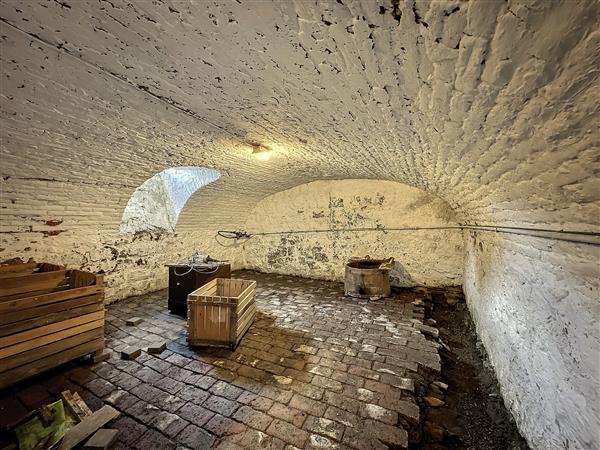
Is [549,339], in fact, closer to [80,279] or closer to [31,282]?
[80,279]

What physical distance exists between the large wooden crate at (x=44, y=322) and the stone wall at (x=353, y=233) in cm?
499

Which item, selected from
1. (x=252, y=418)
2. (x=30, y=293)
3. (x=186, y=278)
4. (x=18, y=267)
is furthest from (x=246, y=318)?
(x=18, y=267)

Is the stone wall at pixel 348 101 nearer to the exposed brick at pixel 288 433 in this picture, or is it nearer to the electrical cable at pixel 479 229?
the electrical cable at pixel 479 229

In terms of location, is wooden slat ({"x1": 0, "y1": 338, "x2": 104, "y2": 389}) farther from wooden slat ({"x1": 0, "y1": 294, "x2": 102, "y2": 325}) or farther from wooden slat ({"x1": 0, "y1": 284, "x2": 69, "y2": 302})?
wooden slat ({"x1": 0, "y1": 284, "x2": 69, "y2": 302})

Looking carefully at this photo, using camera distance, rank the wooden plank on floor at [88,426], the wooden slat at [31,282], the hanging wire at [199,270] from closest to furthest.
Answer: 1. the wooden plank on floor at [88,426]
2. the wooden slat at [31,282]
3. the hanging wire at [199,270]

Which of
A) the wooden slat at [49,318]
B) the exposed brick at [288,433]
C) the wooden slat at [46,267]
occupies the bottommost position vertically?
the exposed brick at [288,433]

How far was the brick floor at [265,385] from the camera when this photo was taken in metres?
2.14

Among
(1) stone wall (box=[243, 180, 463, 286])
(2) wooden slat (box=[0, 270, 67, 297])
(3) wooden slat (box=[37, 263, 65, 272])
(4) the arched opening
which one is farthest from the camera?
(1) stone wall (box=[243, 180, 463, 286])

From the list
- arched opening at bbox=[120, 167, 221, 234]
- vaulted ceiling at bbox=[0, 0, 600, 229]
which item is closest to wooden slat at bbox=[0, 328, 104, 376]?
vaulted ceiling at bbox=[0, 0, 600, 229]

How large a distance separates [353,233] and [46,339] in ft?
19.2

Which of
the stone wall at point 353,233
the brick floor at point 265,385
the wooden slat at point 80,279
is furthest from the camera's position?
the stone wall at point 353,233

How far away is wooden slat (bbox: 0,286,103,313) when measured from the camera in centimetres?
254

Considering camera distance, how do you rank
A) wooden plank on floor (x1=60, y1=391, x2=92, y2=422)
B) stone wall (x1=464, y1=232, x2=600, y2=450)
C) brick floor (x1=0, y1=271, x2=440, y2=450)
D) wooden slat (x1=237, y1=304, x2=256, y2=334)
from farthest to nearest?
1. wooden slat (x1=237, y1=304, x2=256, y2=334)
2. wooden plank on floor (x1=60, y1=391, x2=92, y2=422)
3. brick floor (x1=0, y1=271, x2=440, y2=450)
4. stone wall (x1=464, y1=232, x2=600, y2=450)

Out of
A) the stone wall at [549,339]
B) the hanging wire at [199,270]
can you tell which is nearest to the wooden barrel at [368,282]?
the stone wall at [549,339]
